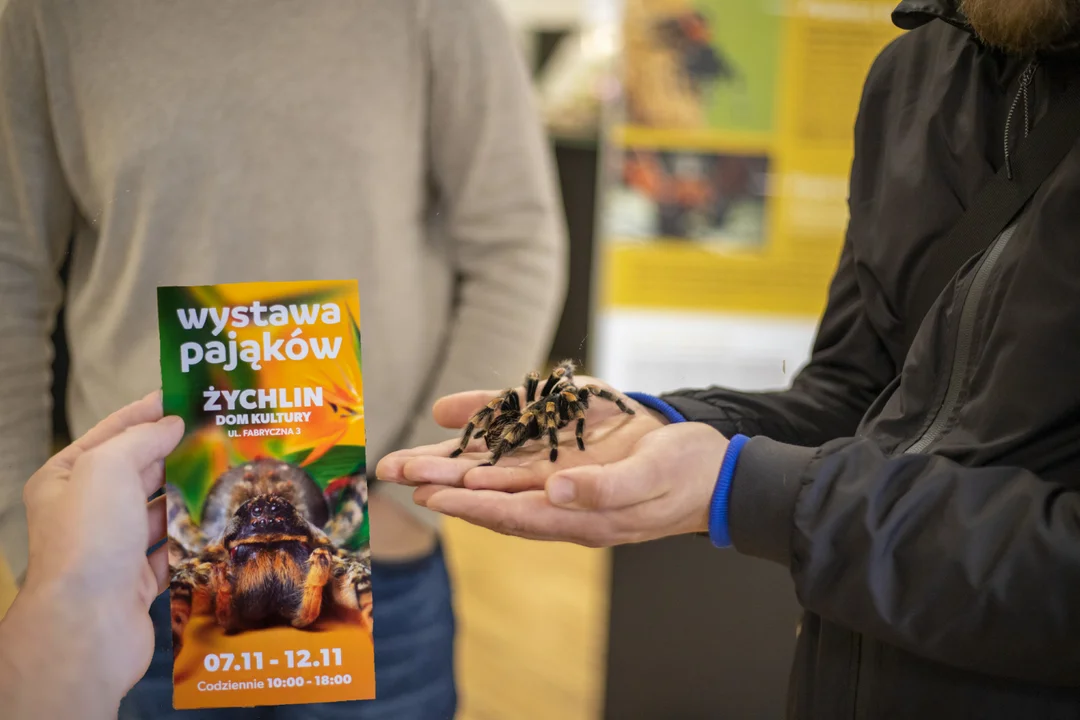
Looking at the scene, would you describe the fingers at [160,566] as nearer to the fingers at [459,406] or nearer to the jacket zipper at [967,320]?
the fingers at [459,406]

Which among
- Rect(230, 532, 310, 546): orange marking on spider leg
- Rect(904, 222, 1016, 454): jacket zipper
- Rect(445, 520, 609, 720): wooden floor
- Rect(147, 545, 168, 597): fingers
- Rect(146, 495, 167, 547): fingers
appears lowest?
Rect(445, 520, 609, 720): wooden floor

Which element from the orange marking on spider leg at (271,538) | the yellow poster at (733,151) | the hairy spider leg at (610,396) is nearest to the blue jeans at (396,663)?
the orange marking on spider leg at (271,538)

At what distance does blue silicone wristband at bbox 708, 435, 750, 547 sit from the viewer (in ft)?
3.05

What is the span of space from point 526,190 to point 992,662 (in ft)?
2.70

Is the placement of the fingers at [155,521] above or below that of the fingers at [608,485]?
below

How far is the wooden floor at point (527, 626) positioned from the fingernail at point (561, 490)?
38 cm

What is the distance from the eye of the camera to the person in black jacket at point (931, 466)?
0.85 m

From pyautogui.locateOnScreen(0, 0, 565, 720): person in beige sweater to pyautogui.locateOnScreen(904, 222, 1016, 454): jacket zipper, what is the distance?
23.7 inches

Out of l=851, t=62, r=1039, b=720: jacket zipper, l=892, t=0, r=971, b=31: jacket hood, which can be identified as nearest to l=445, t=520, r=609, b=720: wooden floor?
l=851, t=62, r=1039, b=720: jacket zipper

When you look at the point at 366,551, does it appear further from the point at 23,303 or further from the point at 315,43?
the point at 315,43

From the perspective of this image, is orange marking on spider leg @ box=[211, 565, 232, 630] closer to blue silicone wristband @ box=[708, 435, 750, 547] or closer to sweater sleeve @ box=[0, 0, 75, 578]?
sweater sleeve @ box=[0, 0, 75, 578]

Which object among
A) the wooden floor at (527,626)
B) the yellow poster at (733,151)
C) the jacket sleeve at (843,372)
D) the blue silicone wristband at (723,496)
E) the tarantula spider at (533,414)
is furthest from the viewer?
the yellow poster at (733,151)

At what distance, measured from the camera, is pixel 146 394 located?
41.7 inches

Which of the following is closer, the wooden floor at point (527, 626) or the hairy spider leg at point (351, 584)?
the hairy spider leg at point (351, 584)
